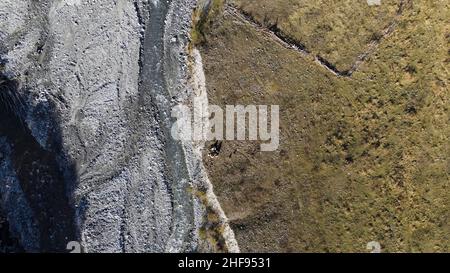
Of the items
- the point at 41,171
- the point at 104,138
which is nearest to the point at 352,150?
the point at 104,138

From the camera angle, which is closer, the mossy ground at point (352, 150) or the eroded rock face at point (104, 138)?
the mossy ground at point (352, 150)

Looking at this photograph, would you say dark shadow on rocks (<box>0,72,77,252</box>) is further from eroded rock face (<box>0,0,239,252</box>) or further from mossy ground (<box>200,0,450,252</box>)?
mossy ground (<box>200,0,450,252</box>)

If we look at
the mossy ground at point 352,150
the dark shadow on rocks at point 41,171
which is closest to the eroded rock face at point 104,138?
the dark shadow on rocks at point 41,171

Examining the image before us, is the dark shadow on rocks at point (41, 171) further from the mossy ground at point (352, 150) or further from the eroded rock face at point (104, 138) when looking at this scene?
the mossy ground at point (352, 150)

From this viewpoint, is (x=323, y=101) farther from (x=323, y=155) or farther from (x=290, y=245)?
(x=290, y=245)

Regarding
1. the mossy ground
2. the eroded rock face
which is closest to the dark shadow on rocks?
the eroded rock face

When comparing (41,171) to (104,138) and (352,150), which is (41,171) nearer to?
(104,138)
